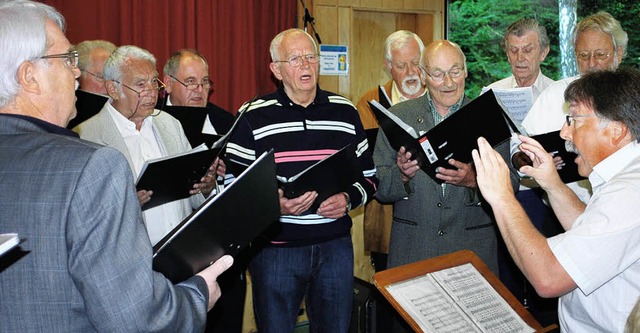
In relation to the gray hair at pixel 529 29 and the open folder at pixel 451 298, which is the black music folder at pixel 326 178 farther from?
the gray hair at pixel 529 29

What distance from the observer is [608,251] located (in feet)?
6.25

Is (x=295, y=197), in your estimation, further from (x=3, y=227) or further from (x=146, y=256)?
(x=3, y=227)

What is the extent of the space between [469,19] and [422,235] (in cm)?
379

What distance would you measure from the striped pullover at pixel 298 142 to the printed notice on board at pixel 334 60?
245 cm

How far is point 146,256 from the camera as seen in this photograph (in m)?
1.51

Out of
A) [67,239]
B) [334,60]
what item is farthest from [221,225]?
[334,60]

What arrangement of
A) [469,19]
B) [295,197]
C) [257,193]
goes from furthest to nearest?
[469,19] → [295,197] → [257,193]

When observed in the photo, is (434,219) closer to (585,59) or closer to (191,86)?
(585,59)

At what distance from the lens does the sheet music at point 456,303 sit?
2133 millimetres

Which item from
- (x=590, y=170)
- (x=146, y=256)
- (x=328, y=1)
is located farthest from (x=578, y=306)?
(x=328, y=1)

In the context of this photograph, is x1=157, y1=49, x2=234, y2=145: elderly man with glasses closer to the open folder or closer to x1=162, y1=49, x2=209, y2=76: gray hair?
x1=162, y1=49, x2=209, y2=76: gray hair

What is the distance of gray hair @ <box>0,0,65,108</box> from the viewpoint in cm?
150

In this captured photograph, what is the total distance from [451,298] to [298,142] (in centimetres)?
115

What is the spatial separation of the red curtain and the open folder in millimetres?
3078
